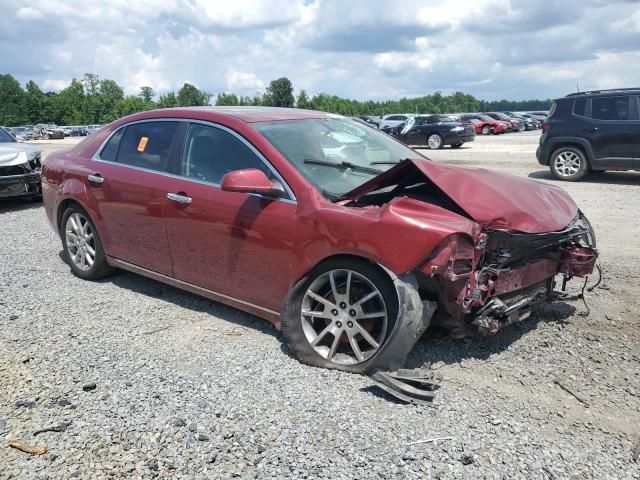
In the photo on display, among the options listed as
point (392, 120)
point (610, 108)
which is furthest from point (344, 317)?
point (392, 120)

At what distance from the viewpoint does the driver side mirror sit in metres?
3.82

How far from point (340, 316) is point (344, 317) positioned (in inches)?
1.2

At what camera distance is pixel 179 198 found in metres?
4.54

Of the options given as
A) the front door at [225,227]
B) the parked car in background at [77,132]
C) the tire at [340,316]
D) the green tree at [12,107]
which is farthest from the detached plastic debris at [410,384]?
the green tree at [12,107]

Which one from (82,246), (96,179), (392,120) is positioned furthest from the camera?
(392,120)

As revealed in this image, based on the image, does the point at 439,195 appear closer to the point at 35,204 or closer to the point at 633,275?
the point at 633,275

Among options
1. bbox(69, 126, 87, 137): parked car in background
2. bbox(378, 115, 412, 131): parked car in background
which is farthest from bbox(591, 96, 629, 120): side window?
bbox(69, 126, 87, 137): parked car in background

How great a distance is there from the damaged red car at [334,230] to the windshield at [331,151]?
0.6 inches

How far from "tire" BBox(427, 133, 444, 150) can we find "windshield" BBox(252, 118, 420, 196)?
2038 centimetres

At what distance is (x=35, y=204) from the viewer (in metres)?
11.2

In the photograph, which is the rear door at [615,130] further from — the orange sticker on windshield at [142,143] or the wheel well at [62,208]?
the wheel well at [62,208]

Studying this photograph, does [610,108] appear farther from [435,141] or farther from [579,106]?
[435,141]

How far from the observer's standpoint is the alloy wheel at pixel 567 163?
504 inches

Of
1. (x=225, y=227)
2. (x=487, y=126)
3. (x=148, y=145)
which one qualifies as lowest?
(x=225, y=227)
